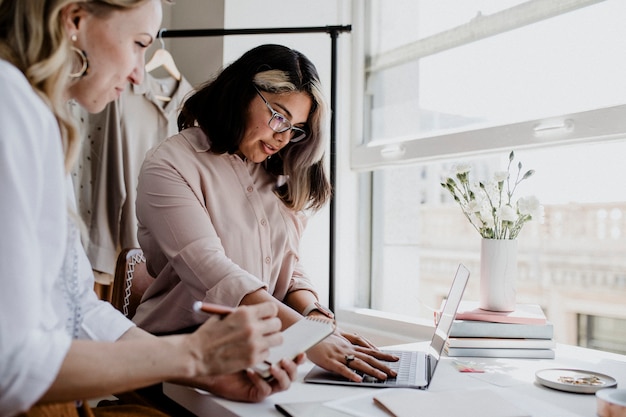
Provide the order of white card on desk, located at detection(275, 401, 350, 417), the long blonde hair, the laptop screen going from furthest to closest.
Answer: the laptop screen, white card on desk, located at detection(275, 401, 350, 417), the long blonde hair

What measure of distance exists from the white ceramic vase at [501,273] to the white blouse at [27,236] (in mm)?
1132

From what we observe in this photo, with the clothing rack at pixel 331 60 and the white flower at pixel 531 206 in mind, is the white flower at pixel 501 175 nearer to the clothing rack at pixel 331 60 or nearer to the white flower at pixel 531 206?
the white flower at pixel 531 206

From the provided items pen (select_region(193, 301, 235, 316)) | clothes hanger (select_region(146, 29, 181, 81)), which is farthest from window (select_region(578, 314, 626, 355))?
clothes hanger (select_region(146, 29, 181, 81))

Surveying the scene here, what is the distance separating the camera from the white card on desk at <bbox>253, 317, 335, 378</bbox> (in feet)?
3.17

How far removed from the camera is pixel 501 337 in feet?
4.77

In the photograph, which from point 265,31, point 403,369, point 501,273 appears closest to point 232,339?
point 403,369

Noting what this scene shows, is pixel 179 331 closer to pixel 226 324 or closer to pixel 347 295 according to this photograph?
pixel 226 324

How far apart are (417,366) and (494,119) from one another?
105cm

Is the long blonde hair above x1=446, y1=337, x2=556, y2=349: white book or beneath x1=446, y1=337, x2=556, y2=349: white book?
above

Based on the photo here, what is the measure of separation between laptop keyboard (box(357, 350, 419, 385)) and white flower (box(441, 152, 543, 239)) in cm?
43

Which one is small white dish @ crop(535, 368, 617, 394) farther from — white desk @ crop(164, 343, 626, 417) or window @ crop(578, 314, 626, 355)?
window @ crop(578, 314, 626, 355)

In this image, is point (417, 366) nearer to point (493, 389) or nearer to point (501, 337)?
point (493, 389)

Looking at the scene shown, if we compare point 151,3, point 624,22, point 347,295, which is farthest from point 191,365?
point 347,295

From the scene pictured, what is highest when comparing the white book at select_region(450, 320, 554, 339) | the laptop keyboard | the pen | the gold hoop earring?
the gold hoop earring
